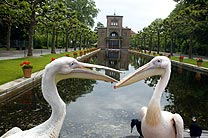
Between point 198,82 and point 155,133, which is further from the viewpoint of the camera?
point 198,82

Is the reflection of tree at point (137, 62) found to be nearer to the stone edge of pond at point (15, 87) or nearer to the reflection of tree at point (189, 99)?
the reflection of tree at point (189, 99)

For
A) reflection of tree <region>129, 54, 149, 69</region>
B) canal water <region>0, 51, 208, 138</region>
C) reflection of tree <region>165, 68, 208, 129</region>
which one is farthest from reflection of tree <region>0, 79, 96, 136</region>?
reflection of tree <region>129, 54, 149, 69</region>

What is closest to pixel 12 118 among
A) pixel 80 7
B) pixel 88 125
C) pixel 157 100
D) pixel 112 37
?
pixel 88 125

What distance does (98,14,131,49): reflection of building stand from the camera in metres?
86.6

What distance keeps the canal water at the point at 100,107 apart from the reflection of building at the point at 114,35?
71.4m

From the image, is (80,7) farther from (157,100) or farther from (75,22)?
(157,100)

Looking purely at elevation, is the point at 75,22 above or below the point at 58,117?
above

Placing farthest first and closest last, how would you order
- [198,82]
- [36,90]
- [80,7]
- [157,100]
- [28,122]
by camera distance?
1. [80,7]
2. [198,82]
3. [36,90]
4. [28,122]
5. [157,100]

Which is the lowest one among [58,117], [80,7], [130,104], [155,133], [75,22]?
[130,104]

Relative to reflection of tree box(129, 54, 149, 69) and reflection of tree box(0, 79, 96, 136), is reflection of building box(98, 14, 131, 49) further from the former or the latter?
reflection of tree box(0, 79, 96, 136)

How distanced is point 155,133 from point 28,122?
4.28 metres

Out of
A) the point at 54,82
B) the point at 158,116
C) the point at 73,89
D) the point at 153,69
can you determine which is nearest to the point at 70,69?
the point at 54,82

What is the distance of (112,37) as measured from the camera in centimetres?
8762

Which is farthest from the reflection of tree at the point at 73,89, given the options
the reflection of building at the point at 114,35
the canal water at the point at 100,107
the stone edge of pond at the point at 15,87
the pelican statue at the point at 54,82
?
the reflection of building at the point at 114,35
